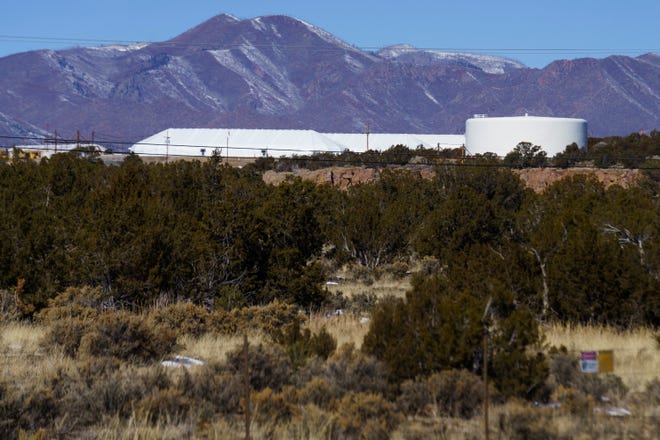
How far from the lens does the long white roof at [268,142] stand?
110m

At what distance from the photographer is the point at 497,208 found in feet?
83.1

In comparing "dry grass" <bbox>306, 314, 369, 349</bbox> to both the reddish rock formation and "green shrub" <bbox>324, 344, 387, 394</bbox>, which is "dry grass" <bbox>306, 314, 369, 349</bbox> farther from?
the reddish rock formation

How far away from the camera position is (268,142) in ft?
381

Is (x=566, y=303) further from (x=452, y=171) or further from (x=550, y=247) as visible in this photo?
(x=452, y=171)

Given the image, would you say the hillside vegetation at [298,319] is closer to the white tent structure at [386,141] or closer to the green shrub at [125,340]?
the green shrub at [125,340]

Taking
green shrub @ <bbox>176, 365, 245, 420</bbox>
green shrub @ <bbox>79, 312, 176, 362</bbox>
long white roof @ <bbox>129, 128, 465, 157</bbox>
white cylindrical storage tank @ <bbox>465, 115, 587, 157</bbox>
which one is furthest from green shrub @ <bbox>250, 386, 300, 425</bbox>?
long white roof @ <bbox>129, 128, 465, 157</bbox>

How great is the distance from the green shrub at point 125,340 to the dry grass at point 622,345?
16.1 ft

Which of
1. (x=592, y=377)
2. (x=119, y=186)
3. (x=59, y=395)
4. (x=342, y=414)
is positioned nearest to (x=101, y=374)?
(x=59, y=395)

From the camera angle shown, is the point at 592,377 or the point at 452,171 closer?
the point at 592,377

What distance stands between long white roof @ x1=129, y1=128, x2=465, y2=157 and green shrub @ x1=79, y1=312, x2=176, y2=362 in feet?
300

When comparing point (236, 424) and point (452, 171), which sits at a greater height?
point (452, 171)

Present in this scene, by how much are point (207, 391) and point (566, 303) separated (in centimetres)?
744

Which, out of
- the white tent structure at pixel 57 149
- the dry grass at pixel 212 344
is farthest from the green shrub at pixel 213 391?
the white tent structure at pixel 57 149

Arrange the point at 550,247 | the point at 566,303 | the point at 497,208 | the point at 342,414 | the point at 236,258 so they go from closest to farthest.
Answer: the point at 342,414
the point at 566,303
the point at 550,247
the point at 236,258
the point at 497,208
